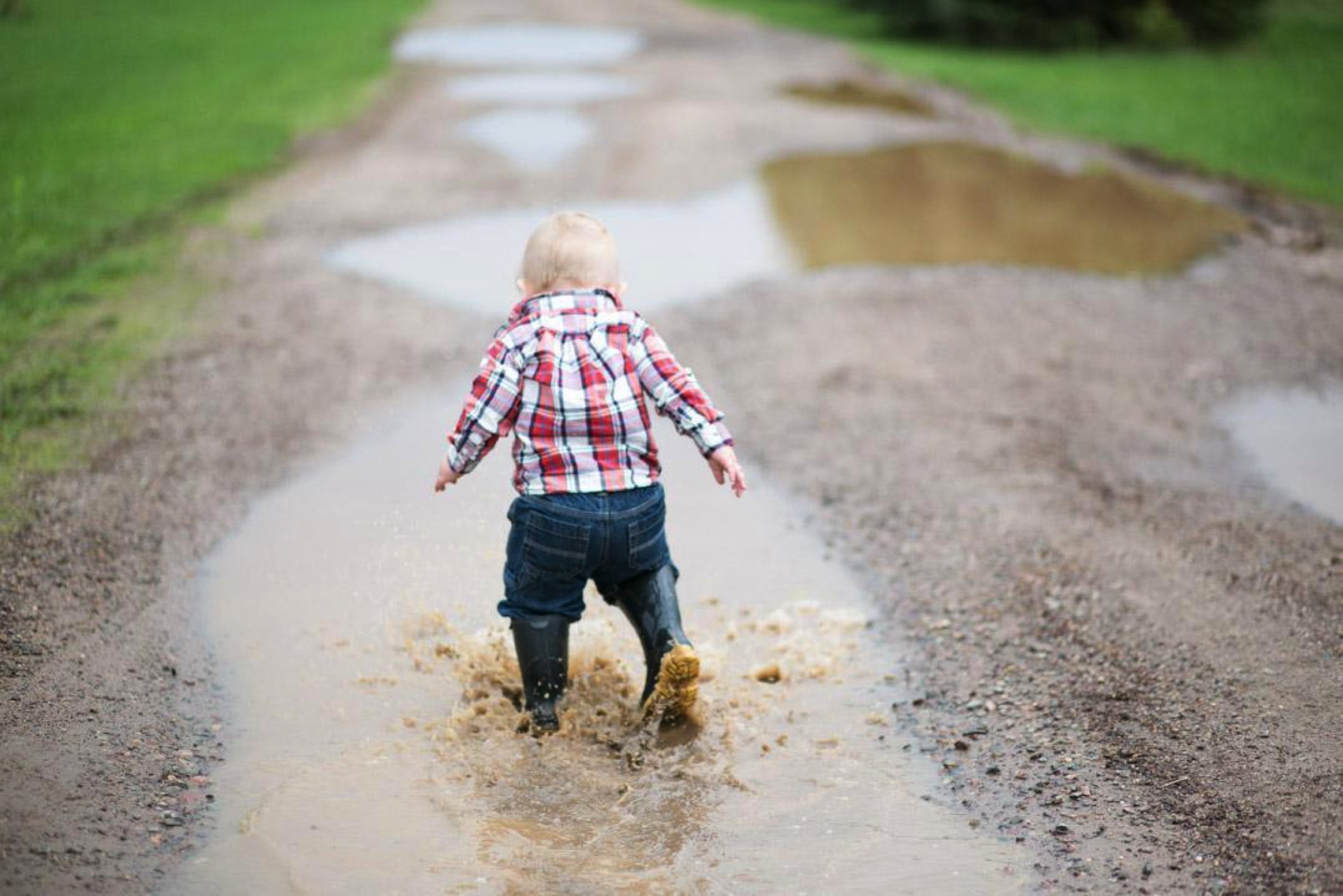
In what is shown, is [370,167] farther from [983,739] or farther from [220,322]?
[983,739]

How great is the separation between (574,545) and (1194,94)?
14.5m

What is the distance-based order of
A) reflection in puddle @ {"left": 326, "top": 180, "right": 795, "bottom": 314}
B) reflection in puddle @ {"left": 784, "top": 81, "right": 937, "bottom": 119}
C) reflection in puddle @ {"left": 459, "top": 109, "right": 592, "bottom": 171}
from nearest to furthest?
reflection in puddle @ {"left": 326, "top": 180, "right": 795, "bottom": 314} < reflection in puddle @ {"left": 459, "top": 109, "right": 592, "bottom": 171} < reflection in puddle @ {"left": 784, "top": 81, "right": 937, "bottom": 119}

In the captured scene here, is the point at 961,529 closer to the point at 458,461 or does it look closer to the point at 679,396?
the point at 679,396

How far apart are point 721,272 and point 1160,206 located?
4281 mm

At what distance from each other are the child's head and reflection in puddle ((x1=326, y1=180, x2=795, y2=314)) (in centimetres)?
433

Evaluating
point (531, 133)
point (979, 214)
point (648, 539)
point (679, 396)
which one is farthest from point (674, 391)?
point (531, 133)

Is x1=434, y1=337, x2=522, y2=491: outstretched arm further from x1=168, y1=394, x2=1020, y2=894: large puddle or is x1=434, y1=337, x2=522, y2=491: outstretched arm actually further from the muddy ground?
the muddy ground

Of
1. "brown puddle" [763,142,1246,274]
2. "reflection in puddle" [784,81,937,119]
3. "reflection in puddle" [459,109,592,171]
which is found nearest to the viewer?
"brown puddle" [763,142,1246,274]

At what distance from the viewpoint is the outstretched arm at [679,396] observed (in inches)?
146

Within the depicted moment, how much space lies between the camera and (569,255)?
12.0ft

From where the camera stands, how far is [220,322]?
7.61m

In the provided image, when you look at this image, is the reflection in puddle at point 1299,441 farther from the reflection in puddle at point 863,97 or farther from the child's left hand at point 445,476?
the reflection in puddle at point 863,97

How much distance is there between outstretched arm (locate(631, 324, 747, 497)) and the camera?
146 inches

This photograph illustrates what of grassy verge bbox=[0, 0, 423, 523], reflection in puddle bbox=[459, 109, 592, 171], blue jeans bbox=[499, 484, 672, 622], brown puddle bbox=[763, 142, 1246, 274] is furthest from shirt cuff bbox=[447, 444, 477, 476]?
reflection in puddle bbox=[459, 109, 592, 171]
